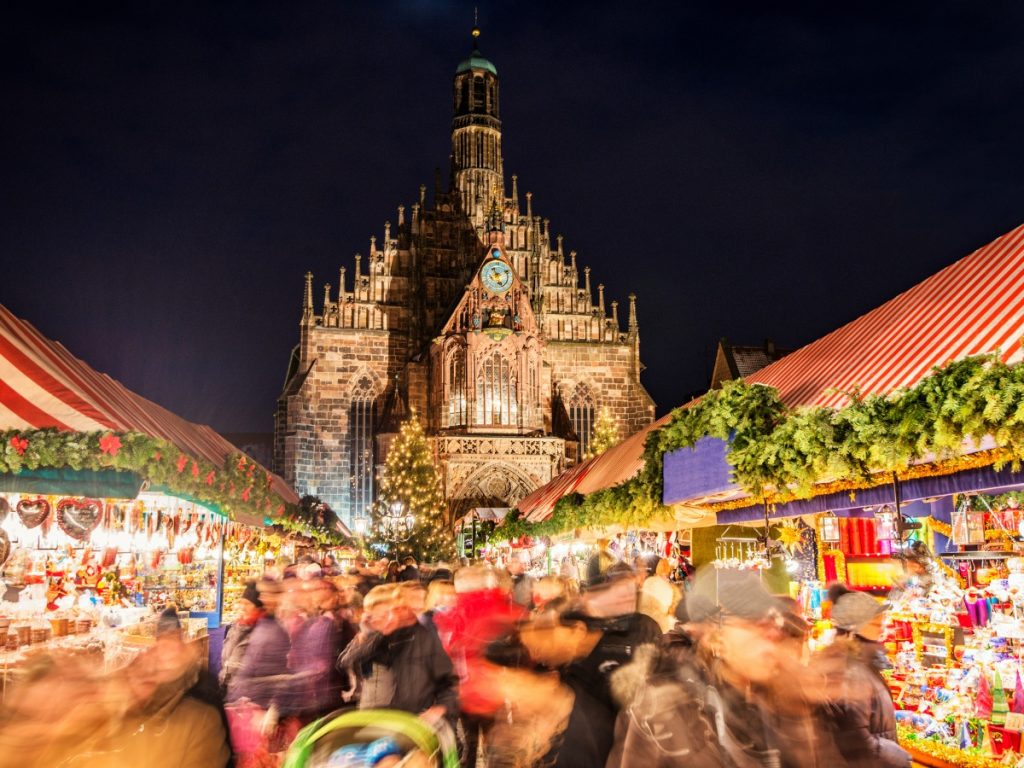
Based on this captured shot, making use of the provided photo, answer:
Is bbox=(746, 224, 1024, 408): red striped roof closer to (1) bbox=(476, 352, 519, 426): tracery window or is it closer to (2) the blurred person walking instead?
(2) the blurred person walking

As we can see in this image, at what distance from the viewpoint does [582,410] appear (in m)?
39.9

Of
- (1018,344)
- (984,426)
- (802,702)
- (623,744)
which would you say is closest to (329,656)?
(623,744)

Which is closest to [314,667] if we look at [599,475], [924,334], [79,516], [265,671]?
[265,671]

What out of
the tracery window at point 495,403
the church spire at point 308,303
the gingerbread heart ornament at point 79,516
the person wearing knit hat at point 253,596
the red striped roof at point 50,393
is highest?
the church spire at point 308,303

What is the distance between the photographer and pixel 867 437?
5.84 m

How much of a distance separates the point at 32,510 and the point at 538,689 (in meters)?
6.33

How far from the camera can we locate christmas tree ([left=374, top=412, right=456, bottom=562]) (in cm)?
3350

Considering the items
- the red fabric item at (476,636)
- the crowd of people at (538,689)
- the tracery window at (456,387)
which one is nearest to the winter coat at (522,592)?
the red fabric item at (476,636)

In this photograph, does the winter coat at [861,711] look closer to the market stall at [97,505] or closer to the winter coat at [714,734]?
the winter coat at [714,734]

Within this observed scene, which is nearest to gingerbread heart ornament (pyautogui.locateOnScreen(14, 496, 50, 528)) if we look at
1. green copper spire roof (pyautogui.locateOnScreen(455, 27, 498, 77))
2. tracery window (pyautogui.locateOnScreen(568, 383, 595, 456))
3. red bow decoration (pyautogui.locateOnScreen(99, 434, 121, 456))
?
red bow decoration (pyautogui.locateOnScreen(99, 434, 121, 456))

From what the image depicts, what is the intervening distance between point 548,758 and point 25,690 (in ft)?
6.68

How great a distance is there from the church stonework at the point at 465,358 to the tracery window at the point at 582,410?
45 mm

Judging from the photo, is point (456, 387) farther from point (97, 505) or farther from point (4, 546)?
point (4, 546)

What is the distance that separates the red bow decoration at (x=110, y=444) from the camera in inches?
283
